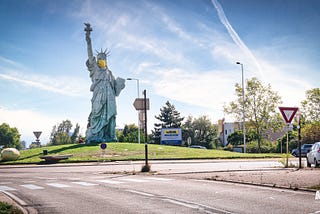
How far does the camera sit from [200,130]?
335 ft

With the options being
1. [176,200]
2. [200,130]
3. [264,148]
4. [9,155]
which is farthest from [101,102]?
[200,130]

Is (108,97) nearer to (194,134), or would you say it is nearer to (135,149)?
(135,149)

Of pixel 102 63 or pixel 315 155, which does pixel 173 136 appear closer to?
pixel 102 63

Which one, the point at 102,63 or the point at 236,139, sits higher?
the point at 102,63

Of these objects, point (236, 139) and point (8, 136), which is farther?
point (8, 136)

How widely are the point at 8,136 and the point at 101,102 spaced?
78.8 metres

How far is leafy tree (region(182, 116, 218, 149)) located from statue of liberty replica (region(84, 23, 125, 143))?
44190 millimetres

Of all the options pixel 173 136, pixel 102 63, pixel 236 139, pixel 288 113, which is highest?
pixel 102 63

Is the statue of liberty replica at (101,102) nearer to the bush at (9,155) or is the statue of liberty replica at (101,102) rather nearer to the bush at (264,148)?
the bush at (9,155)

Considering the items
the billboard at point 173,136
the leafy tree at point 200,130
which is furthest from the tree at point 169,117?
the billboard at point 173,136

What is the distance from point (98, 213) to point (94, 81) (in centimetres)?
5024

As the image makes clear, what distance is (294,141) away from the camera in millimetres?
57500

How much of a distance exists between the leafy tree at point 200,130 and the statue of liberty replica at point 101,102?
4419cm

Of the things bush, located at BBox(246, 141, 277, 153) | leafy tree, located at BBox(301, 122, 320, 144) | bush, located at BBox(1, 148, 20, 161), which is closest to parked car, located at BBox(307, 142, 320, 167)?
bush, located at BBox(1, 148, 20, 161)
